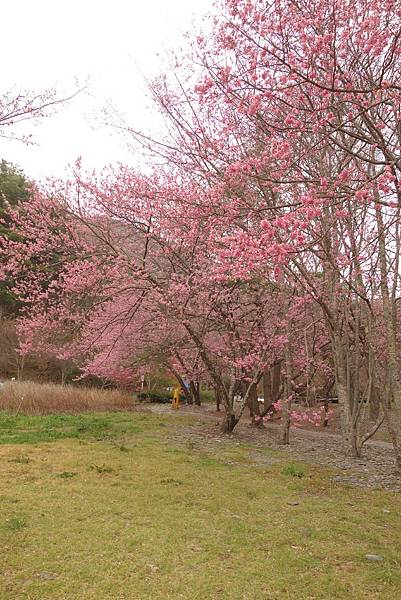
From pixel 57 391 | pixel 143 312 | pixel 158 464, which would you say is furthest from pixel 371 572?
pixel 57 391

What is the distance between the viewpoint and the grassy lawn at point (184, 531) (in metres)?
3.35

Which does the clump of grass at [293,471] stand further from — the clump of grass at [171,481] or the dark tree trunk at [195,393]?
the dark tree trunk at [195,393]

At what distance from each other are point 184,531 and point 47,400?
35.2 ft

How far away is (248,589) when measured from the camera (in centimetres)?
332

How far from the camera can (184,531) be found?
435 centimetres

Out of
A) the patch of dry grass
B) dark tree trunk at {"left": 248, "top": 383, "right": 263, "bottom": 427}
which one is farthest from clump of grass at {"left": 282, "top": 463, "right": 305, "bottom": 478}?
the patch of dry grass

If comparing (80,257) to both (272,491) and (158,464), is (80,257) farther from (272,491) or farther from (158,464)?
(272,491)

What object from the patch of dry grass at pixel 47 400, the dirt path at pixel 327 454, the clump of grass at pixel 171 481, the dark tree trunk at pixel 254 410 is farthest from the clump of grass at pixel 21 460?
the dark tree trunk at pixel 254 410

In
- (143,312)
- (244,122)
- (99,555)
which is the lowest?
(99,555)

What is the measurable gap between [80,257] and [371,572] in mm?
7545

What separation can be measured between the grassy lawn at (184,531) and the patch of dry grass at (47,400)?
595 centimetres

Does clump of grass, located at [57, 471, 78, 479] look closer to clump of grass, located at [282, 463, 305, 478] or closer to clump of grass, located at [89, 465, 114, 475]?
clump of grass, located at [89, 465, 114, 475]

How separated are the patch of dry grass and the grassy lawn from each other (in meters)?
5.95

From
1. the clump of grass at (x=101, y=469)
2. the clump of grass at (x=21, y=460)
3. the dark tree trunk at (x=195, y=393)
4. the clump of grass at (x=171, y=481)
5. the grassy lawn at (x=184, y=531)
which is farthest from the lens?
the dark tree trunk at (x=195, y=393)
